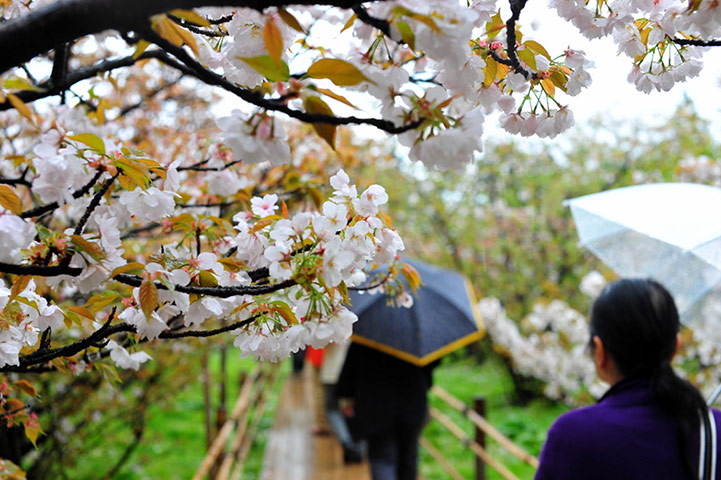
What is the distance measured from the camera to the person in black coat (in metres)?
3.51

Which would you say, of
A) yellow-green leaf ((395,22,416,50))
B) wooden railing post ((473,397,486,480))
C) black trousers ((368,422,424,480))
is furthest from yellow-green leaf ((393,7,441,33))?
wooden railing post ((473,397,486,480))

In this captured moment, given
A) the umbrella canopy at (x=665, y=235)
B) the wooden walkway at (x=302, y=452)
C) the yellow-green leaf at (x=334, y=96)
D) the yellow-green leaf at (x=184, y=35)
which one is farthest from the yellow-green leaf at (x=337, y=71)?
the wooden walkway at (x=302, y=452)

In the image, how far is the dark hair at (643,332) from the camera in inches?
63.5

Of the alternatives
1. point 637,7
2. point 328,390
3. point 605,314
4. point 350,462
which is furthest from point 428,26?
point 328,390

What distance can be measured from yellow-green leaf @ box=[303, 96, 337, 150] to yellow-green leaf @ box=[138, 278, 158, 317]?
35 cm

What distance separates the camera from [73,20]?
710 mm

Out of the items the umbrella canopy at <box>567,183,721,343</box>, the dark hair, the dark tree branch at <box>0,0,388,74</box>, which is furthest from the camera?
the umbrella canopy at <box>567,183,721,343</box>

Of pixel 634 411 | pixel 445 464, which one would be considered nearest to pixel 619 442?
pixel 634 411

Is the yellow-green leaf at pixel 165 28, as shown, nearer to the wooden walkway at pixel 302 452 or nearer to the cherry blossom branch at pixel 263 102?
the cherry blossom branch at pixel 263 102

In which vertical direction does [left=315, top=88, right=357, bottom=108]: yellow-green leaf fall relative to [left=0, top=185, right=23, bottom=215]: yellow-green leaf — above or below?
above

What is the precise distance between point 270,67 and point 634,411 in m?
1.34

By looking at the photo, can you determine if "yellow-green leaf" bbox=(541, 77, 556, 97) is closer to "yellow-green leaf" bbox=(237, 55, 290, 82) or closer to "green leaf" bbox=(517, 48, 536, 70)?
"green leaf" bbox=(517, 48, 536, 70)

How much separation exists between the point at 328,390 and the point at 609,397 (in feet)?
15.8

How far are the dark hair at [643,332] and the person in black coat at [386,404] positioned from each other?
6.44ft
